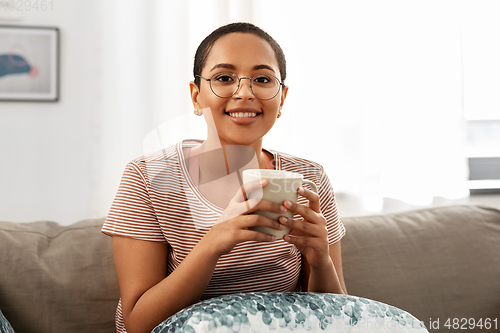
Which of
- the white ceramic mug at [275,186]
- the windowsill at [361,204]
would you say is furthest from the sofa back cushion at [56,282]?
the windowsill at [361,204]

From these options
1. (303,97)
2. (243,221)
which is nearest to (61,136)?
(303,97)

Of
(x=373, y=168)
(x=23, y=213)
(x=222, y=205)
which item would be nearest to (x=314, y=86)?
(x=373, y=168)

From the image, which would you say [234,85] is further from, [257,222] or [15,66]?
[15,66]

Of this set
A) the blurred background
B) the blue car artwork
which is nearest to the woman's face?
the blurred background

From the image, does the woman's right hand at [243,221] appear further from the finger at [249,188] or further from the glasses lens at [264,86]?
the glasses lens at [264,86]

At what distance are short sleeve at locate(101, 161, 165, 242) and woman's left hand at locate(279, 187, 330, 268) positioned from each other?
11.3 inches

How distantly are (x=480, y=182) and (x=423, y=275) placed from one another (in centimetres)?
120

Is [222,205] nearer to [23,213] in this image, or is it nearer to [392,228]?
Answer: [392,228]

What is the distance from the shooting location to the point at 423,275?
3.84 feet

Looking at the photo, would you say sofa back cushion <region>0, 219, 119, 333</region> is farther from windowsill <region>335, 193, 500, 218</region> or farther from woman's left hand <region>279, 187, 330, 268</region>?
windowsill <region>335, 193, 500, 218</region>

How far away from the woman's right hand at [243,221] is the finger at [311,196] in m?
0.04

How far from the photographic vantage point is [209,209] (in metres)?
0.86

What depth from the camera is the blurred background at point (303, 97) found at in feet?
5.84

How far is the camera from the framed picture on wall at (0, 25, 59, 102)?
1765 millimetres
